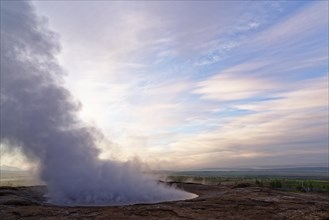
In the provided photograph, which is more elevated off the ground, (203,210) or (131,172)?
(131,172)

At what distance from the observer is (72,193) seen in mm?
43125

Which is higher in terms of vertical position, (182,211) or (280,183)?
(280,183)

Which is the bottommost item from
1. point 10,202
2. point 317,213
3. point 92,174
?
point 317,213

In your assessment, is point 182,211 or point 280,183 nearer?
point 182,211

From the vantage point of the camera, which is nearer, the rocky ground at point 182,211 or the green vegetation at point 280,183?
the rocky ground at point 182,211

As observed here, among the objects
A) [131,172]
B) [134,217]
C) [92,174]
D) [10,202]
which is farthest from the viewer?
[131,172]

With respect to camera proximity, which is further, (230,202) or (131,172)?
(131,172)

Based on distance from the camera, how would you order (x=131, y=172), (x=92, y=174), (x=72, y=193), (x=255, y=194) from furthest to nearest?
(x=131, y=172) < (x=92, y=174) < (x=72, y=193) < (x=255, y=194)

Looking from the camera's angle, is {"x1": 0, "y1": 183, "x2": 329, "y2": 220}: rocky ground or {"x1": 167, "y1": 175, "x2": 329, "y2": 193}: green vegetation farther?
{"x1": 167, "y1": 175, "x2": 329, "y2": 193}: green vegetation

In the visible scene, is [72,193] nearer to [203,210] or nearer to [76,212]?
[76,212]

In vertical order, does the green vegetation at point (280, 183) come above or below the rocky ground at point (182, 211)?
above

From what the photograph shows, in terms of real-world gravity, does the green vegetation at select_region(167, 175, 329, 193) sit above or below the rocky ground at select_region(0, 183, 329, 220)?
above

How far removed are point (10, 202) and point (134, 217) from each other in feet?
41.7

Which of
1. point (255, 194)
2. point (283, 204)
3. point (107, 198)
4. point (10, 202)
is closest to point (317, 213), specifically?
point (283, 204)
